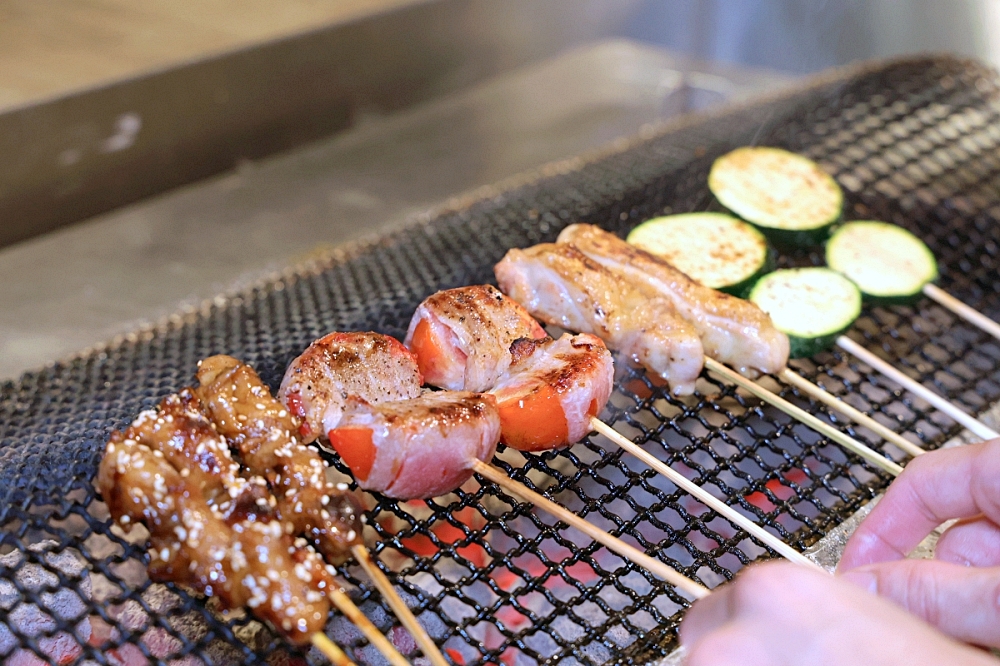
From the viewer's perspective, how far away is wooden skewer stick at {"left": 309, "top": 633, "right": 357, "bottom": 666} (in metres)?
1.95

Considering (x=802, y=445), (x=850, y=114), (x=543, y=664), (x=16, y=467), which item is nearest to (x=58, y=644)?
(x=16, y=467)

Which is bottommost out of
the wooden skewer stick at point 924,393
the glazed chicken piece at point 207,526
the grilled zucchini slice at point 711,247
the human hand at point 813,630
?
the wooden skewer stick at point 924,393

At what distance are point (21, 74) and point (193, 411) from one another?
3.24 meters

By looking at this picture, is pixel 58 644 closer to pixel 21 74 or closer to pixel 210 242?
pixel 210 242

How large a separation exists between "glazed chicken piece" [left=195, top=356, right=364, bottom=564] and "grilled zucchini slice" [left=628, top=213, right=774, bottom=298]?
1.83 meters

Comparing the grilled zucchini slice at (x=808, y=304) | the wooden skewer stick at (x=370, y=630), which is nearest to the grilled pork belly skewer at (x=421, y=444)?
the wooden skewer stick at (x=370, y=630)

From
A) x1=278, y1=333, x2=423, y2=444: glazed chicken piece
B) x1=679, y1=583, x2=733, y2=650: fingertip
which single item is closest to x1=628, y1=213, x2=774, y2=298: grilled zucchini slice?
x1=278, y1=333, x2=423, y2=444: glazed chicken piece

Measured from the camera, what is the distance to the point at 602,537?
2197 millimetres

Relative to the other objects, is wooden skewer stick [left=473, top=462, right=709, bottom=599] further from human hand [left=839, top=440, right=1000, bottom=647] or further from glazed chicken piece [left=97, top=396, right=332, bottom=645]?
glazed chicken piece [left=97, top=396, right=332, bottom=645]

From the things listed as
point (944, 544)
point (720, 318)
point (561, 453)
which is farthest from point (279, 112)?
point (944, 544)

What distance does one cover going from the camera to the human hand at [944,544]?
1782mm

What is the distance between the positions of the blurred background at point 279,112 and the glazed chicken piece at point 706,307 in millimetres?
2035

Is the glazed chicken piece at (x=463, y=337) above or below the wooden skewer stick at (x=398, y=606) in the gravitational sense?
above

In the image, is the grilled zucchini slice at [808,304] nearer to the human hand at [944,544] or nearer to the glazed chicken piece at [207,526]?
the human hand at [944,544]
